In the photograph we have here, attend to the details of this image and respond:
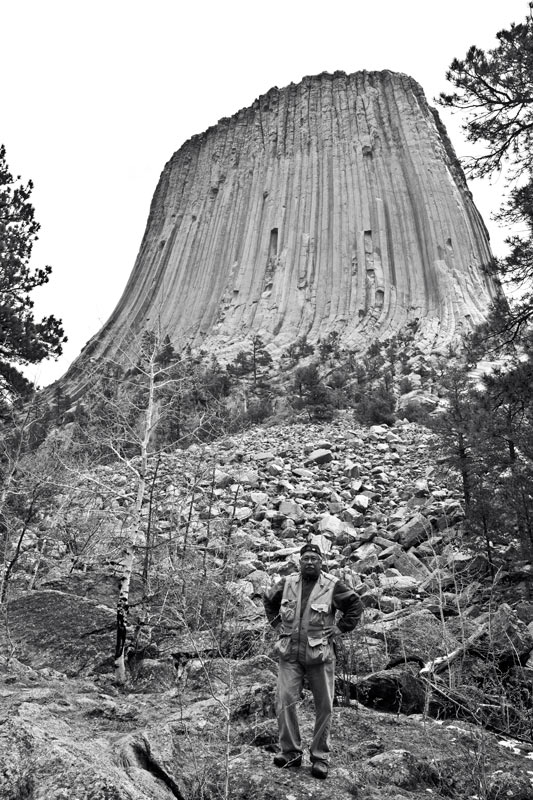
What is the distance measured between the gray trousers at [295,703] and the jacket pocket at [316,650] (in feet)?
0.20

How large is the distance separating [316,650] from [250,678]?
6.74 feet

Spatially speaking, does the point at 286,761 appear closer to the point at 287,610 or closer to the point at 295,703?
the point at 295,703

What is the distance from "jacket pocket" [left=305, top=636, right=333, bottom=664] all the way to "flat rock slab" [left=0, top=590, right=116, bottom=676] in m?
3.87

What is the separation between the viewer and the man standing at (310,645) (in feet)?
11.8

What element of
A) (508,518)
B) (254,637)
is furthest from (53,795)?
(508,518)

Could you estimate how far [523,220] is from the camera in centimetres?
677

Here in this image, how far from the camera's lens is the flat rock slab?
6.76 m

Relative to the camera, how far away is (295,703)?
3613 millimetres

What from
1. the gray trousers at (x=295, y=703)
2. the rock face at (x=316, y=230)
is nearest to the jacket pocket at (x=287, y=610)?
the gray trousers at (x=295, y=703)

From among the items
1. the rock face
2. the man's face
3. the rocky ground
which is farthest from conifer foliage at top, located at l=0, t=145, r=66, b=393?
the rock face

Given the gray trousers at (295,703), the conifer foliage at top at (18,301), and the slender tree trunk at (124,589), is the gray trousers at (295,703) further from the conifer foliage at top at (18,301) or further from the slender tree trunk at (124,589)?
the conifer foliage at top at (18,301)

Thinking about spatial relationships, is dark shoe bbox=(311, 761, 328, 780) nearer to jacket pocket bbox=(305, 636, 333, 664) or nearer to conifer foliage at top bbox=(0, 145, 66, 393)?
jacket pocket bbox=(305, 636, 333, 664)

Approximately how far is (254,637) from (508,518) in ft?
18.4

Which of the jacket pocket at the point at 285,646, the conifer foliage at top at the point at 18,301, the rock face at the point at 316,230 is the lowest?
the jacket pocket at the point at 285,646
